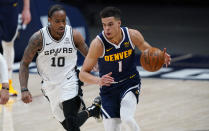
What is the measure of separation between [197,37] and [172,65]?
4.99 meters

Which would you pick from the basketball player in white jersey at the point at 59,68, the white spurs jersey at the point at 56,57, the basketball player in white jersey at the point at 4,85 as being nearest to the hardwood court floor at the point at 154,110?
the basketball player in white jersey at the point at 59,68

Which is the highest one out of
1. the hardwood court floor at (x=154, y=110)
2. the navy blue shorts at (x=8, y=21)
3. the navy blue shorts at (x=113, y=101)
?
the navy blue shorts at (x=8, y=21)

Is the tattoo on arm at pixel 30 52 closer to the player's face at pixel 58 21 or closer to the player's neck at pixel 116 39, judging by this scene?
the player's face at pixel 58 21

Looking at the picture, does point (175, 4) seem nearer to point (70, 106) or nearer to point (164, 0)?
point (164, 0)

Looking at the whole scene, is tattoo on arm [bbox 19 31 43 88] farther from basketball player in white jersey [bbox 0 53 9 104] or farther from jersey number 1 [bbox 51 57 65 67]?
basketball player in white jersey [bbox 0 53 9 104]

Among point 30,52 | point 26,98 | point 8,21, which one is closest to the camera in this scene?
point 26,98

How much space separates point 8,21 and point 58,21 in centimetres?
336

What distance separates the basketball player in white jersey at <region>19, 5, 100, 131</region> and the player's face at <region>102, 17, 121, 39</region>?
0.63 metres

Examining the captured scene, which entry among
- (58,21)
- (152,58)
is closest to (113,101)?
(152,58)

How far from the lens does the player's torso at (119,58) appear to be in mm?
6066

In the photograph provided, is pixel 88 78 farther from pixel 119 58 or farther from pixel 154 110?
pixel 154 110

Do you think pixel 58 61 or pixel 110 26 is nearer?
pixel 110 26

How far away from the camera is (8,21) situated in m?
9.52

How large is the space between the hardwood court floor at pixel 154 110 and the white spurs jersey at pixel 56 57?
4.52 ft
